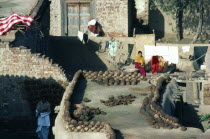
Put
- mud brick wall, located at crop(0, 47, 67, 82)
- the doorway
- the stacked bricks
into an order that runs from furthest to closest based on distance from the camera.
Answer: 1. the doorway
2. the stacked bricks
3. mud brick wall, located at crop(0, 47, 67, 82)

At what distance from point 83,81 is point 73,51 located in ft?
35.1

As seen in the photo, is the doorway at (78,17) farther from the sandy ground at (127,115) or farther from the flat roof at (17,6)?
the sandy ground at (127,115)

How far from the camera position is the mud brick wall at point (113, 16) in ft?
111

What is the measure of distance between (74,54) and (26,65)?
814 cm

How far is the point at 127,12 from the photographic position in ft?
111

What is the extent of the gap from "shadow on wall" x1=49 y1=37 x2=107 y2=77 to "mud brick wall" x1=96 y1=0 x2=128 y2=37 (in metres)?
2.70

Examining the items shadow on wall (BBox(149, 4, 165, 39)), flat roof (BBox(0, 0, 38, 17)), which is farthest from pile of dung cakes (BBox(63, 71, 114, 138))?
shadow on wall (BBox(149, 4, 165, 39))

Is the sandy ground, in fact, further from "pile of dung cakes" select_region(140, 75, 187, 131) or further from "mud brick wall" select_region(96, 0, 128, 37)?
"mud brick wall" select_region(96, 0, 128, 37)

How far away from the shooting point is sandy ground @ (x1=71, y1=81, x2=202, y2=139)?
14.8 m

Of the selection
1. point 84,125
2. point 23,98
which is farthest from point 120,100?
point 23,98

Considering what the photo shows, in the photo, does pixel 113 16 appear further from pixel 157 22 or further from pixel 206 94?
pixel 206 94

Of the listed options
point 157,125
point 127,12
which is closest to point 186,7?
point 127,12

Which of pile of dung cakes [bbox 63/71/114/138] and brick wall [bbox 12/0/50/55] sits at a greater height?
brick wall [bbox 12/0/50/55]

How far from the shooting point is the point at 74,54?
31.1 metres
